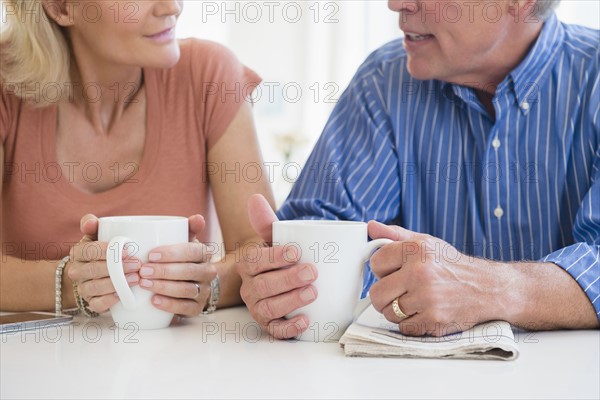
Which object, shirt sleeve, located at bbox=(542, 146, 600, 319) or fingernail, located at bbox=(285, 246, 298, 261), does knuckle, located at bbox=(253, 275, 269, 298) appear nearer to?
fingernail, located at bbox=(285, 246, 298, 261)

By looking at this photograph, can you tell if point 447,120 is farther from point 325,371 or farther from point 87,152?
point 325,371

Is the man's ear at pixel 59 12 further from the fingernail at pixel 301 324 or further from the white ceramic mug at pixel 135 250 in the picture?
the fingernail at pixel 301 324

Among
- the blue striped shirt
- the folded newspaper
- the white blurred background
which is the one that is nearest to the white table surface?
the folded newspaper

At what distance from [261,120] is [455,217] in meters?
2.73

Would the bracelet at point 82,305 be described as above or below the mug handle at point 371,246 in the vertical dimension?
below

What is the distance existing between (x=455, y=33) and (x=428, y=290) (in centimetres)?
65

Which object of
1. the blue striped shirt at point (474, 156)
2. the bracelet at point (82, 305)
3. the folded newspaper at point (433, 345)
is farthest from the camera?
the blue striped shirt at point (474, 156)

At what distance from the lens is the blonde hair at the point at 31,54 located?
4.66 ft

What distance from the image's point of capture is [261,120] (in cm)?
409

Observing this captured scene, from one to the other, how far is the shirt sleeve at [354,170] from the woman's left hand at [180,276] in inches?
14.7

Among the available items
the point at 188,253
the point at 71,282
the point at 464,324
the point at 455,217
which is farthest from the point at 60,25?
the point at 464,324

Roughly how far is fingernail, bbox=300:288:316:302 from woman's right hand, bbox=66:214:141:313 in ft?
0.70

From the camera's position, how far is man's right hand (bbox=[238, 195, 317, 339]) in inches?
35.0

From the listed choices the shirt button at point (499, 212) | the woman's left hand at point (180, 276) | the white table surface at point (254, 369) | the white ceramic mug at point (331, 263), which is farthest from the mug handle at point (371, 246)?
the shirt button at point (499, 212)
